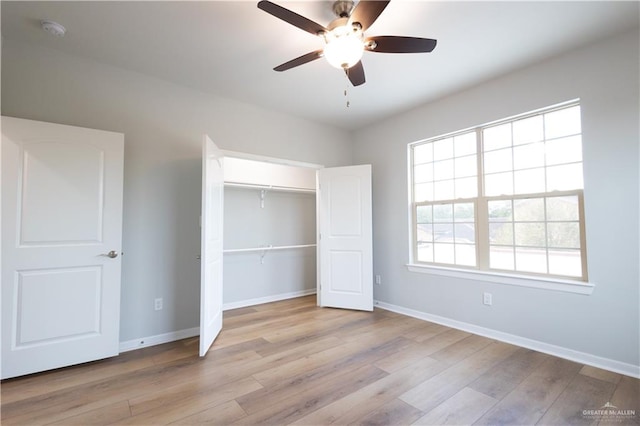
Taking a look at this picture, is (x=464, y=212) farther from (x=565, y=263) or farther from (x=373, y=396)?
(x=373, y=396)

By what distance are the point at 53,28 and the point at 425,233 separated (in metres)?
4.11

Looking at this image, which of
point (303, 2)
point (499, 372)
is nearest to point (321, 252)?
point (499, 372)

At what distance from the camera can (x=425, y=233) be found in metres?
3.70

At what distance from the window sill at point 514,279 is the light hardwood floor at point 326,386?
604 millimetres

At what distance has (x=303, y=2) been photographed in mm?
1938

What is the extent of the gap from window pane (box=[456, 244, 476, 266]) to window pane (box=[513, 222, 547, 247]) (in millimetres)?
468

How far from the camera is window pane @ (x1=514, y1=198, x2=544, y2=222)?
273cm

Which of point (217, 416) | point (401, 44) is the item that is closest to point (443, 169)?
point (401, 44)

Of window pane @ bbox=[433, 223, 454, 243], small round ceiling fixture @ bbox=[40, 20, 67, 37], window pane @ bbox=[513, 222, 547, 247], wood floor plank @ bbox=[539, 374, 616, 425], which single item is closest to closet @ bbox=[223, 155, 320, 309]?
window pane @ bbox=[433, 223, 454, 243]

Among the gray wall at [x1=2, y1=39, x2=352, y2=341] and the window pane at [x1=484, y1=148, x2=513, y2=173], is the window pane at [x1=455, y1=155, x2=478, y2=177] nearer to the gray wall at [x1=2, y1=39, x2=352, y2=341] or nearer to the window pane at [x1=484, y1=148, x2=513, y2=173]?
the window pane at [x1=484, y1=148, x2=513, y2=173]

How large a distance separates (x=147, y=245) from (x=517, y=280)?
12.1ft

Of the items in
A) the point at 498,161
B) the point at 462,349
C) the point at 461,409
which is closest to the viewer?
the point at 461,409

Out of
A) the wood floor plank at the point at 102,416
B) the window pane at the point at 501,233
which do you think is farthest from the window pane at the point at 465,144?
the wood floor plank at the point at 102,416

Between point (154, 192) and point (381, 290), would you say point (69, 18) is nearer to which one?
point (154, 192)
